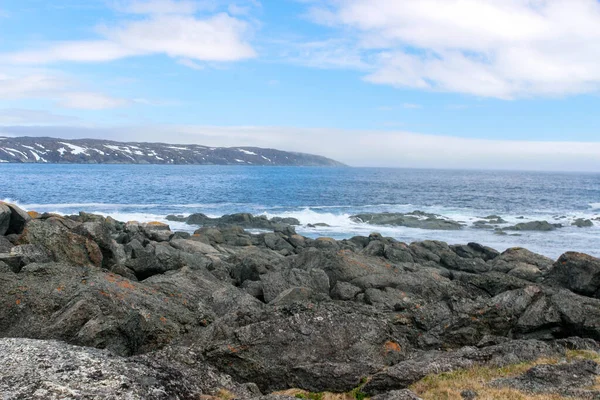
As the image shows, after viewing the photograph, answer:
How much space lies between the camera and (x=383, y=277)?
63.7 feet

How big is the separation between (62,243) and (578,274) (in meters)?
19.1

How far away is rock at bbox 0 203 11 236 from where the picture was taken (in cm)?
2131

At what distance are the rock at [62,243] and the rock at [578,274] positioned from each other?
57.8ft

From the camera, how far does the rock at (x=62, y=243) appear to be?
16.8m

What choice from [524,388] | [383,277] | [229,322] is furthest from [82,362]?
[383,277]

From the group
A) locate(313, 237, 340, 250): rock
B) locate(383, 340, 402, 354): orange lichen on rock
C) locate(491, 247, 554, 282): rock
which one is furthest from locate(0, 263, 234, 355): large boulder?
locate(313, 237, 340, 250): rock

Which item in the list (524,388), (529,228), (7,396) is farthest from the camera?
(529,228)

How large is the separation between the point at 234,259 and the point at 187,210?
175 ft

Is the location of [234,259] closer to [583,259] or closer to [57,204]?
[583,259]

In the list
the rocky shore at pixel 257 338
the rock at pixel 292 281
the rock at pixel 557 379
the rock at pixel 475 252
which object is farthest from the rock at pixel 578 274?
the rock at pixel 475 252

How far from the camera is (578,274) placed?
19.5 meters

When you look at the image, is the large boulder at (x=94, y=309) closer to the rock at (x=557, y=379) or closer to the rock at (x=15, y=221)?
the rock at (x=557, y=379)

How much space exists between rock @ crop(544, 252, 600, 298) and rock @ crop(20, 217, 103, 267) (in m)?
17.6

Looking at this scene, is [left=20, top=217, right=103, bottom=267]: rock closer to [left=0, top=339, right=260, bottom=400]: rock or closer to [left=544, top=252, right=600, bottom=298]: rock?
[left=0, top=339, right=260, bottom=400]: rock
